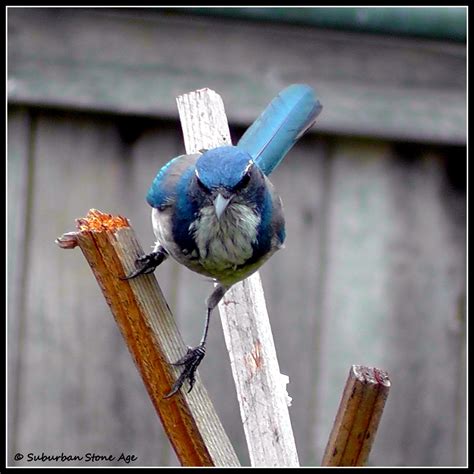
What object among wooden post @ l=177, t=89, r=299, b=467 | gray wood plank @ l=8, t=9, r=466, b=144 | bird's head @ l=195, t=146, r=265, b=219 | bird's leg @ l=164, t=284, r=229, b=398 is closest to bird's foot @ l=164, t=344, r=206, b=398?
bird's leg @ l=164, t=284, r=229, b=398

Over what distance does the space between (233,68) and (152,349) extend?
1.70 m

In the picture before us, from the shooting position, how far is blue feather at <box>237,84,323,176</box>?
10.3 ft

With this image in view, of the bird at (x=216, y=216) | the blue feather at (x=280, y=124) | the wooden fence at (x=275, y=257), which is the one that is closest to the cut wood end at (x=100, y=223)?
the bird at (x=216, y=216)

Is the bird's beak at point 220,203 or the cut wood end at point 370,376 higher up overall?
the bird's beak at point 220,203

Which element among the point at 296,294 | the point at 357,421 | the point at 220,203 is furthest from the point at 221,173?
the point at 357,421

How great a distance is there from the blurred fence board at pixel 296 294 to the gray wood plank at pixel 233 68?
100 mm

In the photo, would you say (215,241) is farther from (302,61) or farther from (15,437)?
(15,437)

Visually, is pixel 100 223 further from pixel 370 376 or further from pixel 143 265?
pixel 370 376

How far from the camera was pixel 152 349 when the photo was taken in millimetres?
1961

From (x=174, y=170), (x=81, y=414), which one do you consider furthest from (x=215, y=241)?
(x=81, y=414)

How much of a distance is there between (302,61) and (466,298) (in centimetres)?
106

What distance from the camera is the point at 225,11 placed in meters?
3.41

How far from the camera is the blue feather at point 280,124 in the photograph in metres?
3.13

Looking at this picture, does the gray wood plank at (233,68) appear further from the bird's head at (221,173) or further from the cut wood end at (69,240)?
the cut wood end at (69,240)
